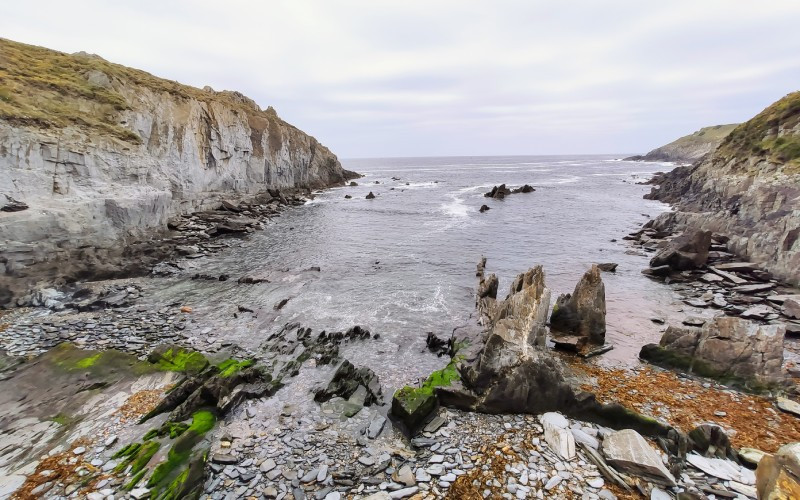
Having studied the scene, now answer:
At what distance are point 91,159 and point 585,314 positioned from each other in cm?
3568

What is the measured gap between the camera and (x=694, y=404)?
1200cm

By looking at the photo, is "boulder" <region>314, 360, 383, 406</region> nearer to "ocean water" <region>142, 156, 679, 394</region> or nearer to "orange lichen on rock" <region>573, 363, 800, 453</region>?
"ocean water" <region>142, 156, 679, 394</region>

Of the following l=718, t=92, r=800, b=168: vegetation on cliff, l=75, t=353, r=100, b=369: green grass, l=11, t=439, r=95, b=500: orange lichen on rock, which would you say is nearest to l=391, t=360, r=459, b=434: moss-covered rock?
l=11, t=439, r=95, b=500: orange lichen on rock

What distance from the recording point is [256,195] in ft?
190

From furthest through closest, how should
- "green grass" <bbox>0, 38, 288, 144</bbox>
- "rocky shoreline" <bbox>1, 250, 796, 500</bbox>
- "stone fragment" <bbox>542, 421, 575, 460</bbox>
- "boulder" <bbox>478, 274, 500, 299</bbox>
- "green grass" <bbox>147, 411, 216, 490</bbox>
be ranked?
"green grass" <bbox>0, 38, 288, 144</bbox> → "boulder" <bbox>478, 274, 500, 299</bbox> → "stone fragment" <bbox>542, 421, 575, 460</bbox> → "green grass" <bbox>147, 411, 216, 490</bbox> → "rocky shoreline" <bbox>1, 250, 796, 500</bbox>

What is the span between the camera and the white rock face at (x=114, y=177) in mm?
21922

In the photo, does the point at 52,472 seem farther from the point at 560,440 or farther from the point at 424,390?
the point at 560,440

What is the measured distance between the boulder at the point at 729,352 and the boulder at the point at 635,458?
732cm

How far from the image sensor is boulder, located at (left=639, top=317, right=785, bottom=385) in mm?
13000

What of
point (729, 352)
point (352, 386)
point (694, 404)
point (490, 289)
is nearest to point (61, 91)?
point (352, 386)

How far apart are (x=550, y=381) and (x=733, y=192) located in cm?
3661

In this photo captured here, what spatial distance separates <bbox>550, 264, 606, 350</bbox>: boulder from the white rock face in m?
29.2

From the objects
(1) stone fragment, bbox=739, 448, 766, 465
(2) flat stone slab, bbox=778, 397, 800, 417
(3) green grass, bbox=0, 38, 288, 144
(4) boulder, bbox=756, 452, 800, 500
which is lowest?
(2) flat stone slab, bbox=778, 397, 800, 417

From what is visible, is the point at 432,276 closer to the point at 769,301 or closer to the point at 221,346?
the point at 221,346
